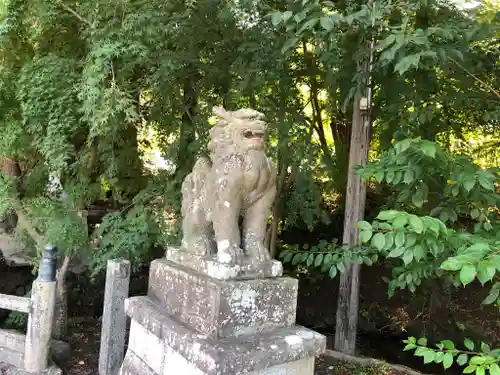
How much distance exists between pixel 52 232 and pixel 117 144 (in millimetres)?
1096

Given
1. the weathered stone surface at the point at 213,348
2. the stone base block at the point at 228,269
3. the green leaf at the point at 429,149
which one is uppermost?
the green leaf at the point at 429,149

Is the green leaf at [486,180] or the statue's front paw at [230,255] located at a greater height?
the green leaf at [486,180]

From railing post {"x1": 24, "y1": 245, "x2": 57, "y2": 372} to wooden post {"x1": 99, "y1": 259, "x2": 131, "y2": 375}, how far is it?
0.41 metres

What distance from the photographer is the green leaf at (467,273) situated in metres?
1.20

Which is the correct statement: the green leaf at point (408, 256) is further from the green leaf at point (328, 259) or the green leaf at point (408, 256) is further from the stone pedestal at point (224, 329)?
the green leaf at point (328, 259)

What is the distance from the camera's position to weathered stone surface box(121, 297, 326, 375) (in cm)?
168

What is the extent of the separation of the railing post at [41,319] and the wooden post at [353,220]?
2627 mm

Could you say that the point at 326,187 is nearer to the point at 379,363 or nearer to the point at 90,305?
the point at 379,363

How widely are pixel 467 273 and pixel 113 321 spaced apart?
9.42 ft

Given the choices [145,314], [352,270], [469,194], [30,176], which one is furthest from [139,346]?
[30,176]

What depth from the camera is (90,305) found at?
557 cm

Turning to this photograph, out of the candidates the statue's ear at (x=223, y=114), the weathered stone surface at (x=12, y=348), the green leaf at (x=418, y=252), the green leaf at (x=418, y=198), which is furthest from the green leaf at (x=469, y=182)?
the weathered stone surface at (x=12, y=348)

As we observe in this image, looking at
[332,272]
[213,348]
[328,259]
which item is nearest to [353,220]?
[328,259]

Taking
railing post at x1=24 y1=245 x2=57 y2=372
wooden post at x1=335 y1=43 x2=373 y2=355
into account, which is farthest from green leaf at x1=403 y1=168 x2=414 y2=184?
railing post at x1=24 y1=245 x2=57 y2=372
